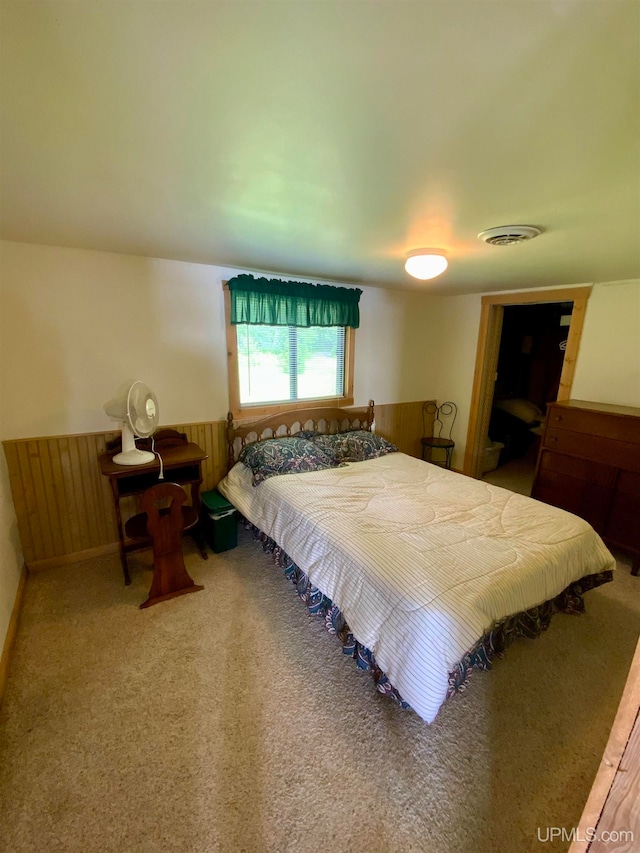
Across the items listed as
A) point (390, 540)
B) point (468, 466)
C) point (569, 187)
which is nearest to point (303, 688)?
point (390, 540)

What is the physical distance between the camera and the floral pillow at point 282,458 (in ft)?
9.18

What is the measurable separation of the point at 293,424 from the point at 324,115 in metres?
2.71

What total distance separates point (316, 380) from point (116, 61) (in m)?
2.92

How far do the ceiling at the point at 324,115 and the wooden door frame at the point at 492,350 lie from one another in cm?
166

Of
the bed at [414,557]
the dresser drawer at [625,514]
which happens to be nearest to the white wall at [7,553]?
the bed at [414,557]

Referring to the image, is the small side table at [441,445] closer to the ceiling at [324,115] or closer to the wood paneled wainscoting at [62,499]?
the ceiling at [324,115]

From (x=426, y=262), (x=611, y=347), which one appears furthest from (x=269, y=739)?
(x=611, y=347)

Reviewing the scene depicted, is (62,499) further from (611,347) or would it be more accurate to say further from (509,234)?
(611,347)

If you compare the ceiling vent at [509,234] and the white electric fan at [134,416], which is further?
the white electric fan at [134,416]

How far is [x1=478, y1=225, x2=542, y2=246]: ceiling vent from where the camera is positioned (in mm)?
1747

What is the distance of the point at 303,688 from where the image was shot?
1.72 m

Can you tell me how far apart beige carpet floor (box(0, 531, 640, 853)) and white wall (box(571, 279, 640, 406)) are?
6.36 feet

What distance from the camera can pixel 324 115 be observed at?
3.03 ft

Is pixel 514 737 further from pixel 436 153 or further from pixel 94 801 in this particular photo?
pixel 436 153
